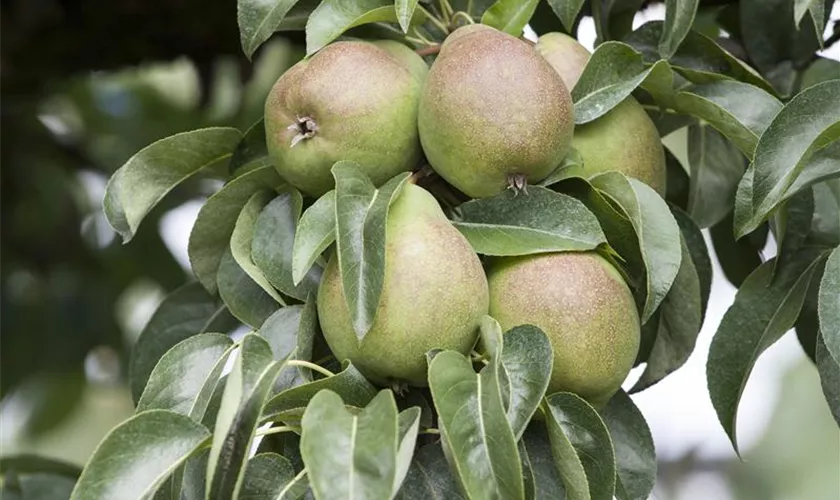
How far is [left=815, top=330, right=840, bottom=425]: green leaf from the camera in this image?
0.81 metres

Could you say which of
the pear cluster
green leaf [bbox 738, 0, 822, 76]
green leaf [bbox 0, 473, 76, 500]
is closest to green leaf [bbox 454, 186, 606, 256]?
the pear cluster

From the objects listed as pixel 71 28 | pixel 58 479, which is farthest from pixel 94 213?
pixel 58 479

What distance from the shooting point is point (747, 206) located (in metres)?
0.79

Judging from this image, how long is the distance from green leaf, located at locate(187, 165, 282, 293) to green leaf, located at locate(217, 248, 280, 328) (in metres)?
0.03

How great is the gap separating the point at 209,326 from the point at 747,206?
0.45 m

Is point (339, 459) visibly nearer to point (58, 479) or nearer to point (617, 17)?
point (617, 17)

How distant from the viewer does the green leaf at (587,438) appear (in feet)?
2.32

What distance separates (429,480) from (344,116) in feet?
0.71

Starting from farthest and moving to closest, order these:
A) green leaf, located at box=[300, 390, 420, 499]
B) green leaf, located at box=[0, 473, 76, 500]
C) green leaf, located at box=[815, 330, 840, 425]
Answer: green leaf, located at box=[0, 473, 76, 500] → green leaf, located at box=[815, 330, 840, 425] → green leaf, located at box=[300, 390, 420, 499]

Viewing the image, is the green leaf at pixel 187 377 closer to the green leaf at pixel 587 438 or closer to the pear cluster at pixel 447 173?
the pear cluster at pixel 447 173

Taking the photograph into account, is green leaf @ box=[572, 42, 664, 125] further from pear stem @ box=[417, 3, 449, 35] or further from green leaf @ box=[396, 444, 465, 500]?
green leaf @ box=[396, 444, 465, 500]

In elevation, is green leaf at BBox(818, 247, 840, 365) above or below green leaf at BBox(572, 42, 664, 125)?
below

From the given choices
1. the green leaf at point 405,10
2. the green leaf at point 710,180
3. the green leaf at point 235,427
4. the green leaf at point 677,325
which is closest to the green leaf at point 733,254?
the green leaf at point 710,180

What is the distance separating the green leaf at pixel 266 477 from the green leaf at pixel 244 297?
0.15m
